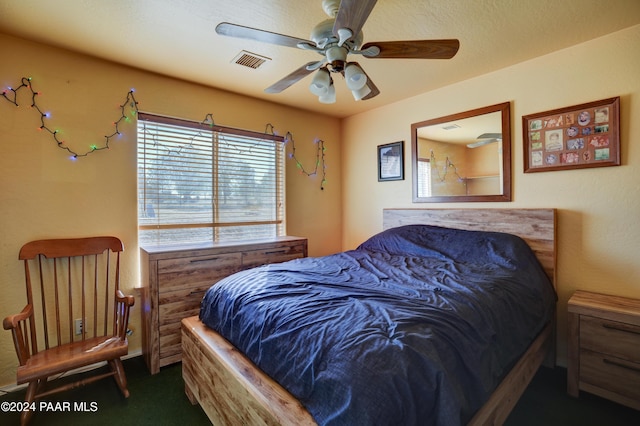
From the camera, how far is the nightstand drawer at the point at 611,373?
1742 millimetres

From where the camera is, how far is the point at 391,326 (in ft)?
3.82

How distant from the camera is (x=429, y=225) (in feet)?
9.60

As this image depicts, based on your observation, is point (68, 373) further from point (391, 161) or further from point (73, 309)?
point (391, 161)

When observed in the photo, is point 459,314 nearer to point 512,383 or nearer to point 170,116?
point 512,383

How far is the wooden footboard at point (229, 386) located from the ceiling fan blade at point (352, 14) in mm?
1578

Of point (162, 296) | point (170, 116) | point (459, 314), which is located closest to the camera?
point (459, 314)

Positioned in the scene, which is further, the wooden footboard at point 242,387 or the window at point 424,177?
the window at point 424,177

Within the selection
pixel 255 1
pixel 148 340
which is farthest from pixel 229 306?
pixel 255 1

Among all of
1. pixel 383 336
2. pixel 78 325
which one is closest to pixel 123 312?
pixel 78 325

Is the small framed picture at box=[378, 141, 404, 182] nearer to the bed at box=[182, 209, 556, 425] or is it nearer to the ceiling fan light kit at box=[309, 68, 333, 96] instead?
the bed at box=[182, 209, 556, 425]

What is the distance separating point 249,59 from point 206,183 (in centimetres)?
122

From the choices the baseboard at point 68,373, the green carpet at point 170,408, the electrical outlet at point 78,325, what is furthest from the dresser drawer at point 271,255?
the electrical outlet at point 78,325

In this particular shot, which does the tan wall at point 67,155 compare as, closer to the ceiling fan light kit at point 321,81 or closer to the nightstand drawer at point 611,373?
the ceiling fan light kit at point 321,81

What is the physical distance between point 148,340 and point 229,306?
1.12 metres
